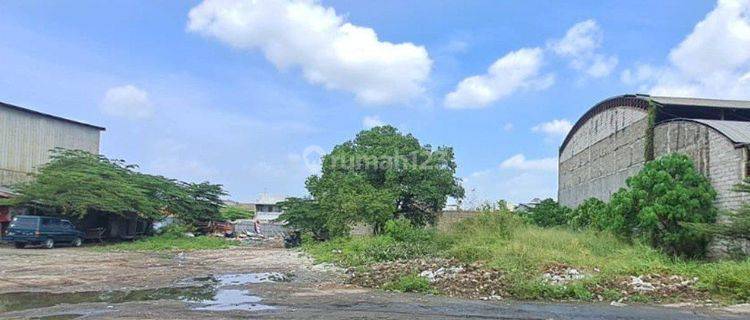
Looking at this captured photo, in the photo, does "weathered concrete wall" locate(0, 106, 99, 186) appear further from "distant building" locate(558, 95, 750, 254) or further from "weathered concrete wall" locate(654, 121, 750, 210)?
"weathered concrete wall" locate(654, 121, 750, 210)

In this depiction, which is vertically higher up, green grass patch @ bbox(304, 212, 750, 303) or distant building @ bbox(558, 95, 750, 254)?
distant building @ bbox(558, 95, 750, 254)

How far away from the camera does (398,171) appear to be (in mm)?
35438

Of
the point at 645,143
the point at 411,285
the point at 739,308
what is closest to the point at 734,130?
the point at 645,143

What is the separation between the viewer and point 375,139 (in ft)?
121

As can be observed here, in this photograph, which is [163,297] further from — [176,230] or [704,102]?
[176,230]

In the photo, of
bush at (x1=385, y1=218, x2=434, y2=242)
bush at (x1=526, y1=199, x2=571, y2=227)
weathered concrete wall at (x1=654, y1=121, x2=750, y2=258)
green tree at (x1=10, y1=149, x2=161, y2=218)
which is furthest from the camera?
bush at (x1=526, y1=199, x2=571, y2=227)

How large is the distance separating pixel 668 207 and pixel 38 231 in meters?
25.4

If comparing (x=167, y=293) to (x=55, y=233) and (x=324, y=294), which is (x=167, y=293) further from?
(x=55, y=233)

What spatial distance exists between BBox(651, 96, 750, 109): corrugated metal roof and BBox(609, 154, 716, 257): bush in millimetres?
6860

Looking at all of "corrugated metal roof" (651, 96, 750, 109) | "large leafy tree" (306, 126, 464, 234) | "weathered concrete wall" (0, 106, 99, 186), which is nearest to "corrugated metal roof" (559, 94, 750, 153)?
"corrugated metal roof" (651, 96, 750, 109)

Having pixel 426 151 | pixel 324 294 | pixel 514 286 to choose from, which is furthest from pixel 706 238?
Answer: pixel 426 151

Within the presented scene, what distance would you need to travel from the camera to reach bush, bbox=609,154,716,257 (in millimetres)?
18594

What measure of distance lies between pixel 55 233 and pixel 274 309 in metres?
22.0

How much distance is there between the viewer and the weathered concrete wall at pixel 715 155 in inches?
711
